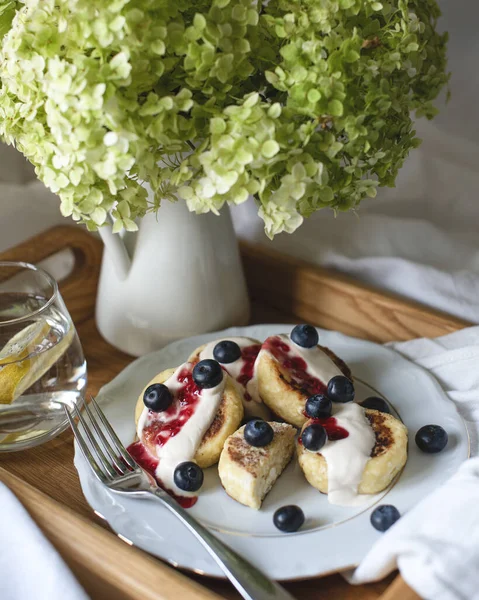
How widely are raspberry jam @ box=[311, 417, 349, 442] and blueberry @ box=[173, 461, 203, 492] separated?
165 millimetres

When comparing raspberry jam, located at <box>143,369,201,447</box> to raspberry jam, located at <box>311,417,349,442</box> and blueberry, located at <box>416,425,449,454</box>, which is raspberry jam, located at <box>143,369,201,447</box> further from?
blueberry, located at <box>416,425,449,454</box>

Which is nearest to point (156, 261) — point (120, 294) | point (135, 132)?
point (120, 294)

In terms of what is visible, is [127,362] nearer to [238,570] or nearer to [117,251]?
[117,251]

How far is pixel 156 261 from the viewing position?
3.75 ft

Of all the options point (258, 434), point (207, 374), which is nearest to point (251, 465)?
point (258, 434)

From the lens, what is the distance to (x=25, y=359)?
0.98 meters

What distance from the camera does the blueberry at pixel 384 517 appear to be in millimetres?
825

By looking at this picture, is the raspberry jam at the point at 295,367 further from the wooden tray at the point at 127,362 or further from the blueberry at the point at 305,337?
the wooden tray at the point at 127,362

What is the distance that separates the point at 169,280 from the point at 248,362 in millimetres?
202

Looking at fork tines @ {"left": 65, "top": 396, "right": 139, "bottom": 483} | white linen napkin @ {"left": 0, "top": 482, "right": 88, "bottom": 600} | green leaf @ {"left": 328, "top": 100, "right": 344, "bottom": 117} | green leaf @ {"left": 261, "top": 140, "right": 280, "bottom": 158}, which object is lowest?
white linen napkin @ {"left": 0, "top": 482, "right": 88, "bottom": 600}

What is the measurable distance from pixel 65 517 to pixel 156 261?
43 centimetres

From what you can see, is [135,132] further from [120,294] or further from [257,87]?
[120,294]

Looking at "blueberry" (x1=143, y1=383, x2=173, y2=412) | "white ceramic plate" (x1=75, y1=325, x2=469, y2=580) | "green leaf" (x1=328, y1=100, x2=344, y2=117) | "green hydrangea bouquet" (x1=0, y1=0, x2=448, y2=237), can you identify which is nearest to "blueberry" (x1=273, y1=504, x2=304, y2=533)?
"white ceramic plate" (x1=75, y1=325, x2=469, y2=580)

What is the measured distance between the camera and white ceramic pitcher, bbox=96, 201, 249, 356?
1.13m
